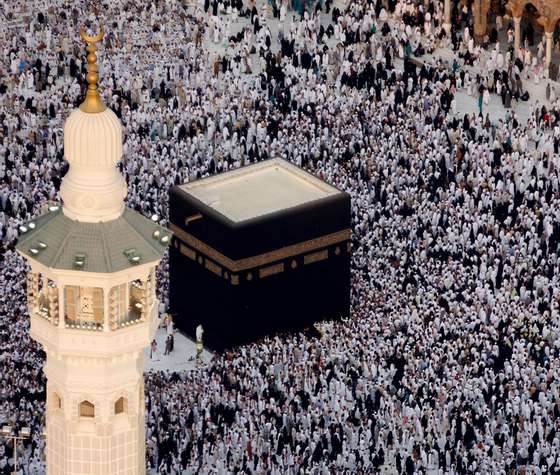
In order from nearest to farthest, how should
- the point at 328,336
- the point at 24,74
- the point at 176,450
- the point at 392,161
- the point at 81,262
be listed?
the point at 81,262 → the point at 176,450 → the point at 328,336 → the point at 392,161 → the point at 24,74

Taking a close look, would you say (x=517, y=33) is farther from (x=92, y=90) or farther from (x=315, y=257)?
(x=92, y=90)

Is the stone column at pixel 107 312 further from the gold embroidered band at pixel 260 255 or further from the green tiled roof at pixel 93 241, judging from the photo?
the gold embroidered band at pixel 260 255

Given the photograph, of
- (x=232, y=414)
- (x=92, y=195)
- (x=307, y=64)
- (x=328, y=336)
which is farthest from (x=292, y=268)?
(x=92, y=195)

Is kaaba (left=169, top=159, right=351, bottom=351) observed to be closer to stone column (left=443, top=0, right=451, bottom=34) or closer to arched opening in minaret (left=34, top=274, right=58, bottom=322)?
stone column (left=443, top=0, right=451, bottom=34)

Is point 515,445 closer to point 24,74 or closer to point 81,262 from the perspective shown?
point 81,262

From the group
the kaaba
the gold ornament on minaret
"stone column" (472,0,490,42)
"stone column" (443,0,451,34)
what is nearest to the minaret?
the gold ornament on minaret

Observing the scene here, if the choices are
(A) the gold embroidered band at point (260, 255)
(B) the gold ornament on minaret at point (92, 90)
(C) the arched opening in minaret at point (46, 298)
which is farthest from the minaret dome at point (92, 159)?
(A) the gold embroidered band at point (260, 255)
